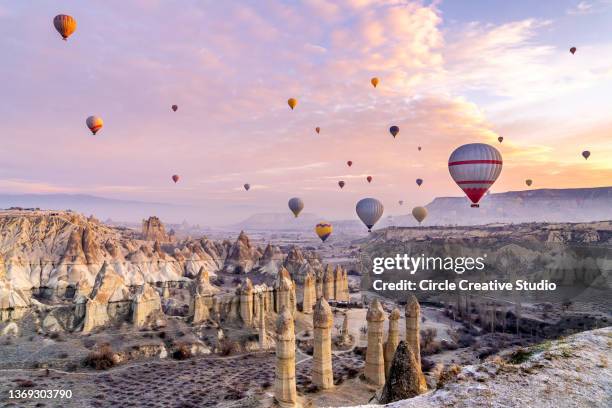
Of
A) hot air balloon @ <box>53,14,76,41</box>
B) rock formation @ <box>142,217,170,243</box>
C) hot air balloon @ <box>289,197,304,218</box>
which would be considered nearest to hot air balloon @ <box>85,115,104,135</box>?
hot air balloon @ <box>53,14,76,41</box>

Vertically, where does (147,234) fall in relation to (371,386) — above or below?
above

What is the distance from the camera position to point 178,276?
85125 mm

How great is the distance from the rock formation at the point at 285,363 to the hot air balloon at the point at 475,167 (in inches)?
1151

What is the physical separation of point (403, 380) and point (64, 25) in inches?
1912

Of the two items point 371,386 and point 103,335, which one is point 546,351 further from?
point 103,335

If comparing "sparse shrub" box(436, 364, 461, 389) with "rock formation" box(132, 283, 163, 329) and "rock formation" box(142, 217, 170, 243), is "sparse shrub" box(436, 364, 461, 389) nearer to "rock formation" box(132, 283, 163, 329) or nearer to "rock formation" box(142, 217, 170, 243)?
"rock formation" box(132, 283, 163, 329)

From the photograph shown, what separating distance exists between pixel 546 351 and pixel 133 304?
131 feet

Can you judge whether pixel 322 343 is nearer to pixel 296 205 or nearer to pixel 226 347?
pixel 226 347

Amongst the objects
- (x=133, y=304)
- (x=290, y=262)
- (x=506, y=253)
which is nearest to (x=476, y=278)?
(x=506, y=253)

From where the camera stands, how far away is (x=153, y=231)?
143m

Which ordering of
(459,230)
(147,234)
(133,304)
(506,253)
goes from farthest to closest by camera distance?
1. (459,230)
2. (147,234)
3. (506,253)
4. (133,304)

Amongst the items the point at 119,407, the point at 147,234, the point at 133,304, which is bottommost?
the point at 119,407

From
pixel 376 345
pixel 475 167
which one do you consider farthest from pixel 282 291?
pixel 475 167

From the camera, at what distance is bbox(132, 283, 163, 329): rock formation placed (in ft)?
144
